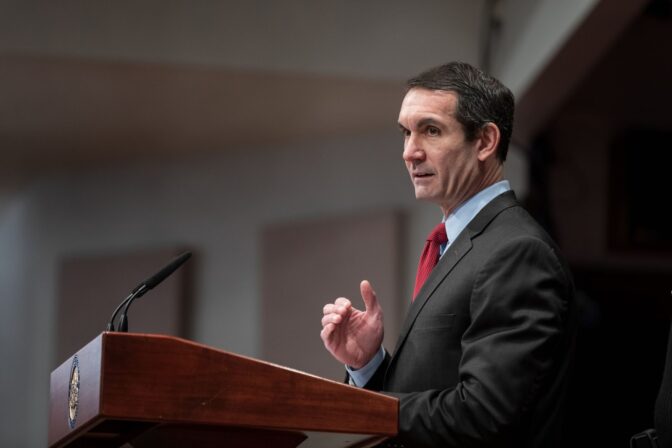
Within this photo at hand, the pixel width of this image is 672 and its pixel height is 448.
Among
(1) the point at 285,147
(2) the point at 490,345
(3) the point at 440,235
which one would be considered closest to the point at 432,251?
(3) the point at 440,235

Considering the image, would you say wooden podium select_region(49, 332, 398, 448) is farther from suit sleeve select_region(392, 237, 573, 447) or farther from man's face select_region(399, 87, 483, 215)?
man's face select_region(399, 87, 483, 215)

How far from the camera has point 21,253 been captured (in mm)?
8625

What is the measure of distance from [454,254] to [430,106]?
32 centimetres

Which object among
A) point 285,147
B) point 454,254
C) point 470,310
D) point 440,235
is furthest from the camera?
point 285,147

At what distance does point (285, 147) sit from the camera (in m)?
7.44

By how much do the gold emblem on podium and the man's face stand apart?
805 millimetres

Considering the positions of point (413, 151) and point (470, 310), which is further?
point (413, 151)

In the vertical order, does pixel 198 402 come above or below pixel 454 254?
below

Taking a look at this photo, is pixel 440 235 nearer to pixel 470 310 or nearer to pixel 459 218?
pixel 459 218

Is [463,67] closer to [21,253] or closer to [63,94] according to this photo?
[63,94]

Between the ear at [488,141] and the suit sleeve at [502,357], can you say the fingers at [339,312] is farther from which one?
the ear at [488,141]

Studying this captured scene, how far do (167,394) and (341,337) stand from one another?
588 millimetres

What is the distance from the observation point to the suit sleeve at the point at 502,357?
2.23 m

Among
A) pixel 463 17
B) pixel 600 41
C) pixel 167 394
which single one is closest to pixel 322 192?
pixel 463 17
